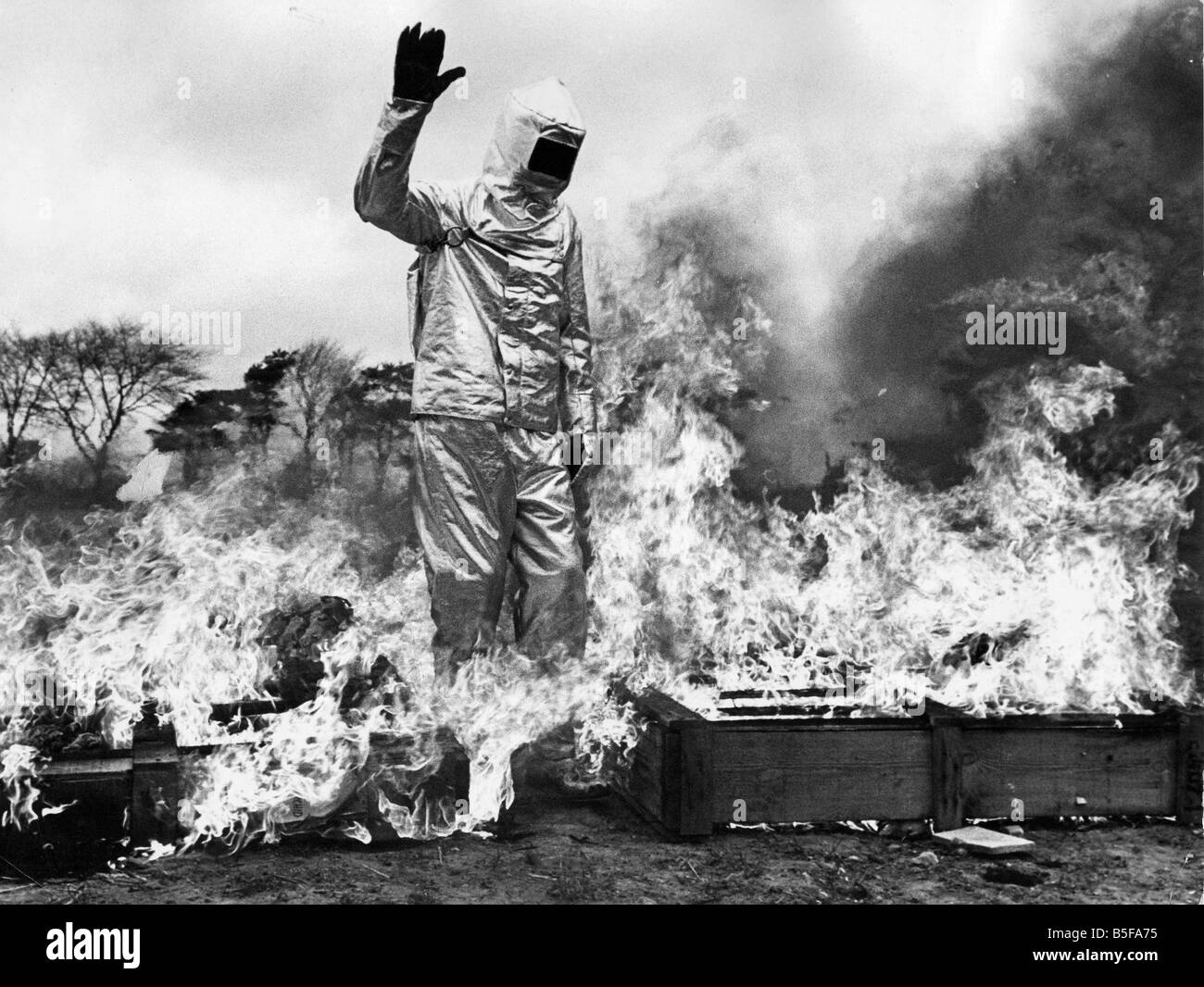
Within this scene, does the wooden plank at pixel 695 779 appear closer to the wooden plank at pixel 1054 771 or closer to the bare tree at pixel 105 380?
the wooden plank at pixel 1054 771

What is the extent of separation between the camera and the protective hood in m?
4.15

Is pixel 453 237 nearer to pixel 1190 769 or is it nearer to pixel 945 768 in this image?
pixel 945 768

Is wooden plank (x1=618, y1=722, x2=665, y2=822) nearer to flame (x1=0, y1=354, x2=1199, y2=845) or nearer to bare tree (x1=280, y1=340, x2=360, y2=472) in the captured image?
flame (x1=0, y1=354, x2=1199, y2=845)

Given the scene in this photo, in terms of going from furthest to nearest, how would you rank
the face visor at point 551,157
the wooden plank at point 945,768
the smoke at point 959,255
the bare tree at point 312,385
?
1. the smoke at point 959,255
2. the bare tree at point 312,385
3. the wooden plank at point 945,768
4. the face visor at point 551,157

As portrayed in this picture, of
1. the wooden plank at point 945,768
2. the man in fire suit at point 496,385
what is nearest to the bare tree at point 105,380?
the man in fire suit at point 496,385

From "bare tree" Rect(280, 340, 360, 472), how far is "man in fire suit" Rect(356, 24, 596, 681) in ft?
2.59

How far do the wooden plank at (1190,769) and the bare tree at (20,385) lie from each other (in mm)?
4507

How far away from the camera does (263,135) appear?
4820 millimetres

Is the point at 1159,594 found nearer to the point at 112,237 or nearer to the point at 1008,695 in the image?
the point at 1008,695

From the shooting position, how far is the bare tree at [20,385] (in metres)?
4.68

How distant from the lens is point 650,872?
4004mm

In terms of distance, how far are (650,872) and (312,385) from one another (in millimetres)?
2401
